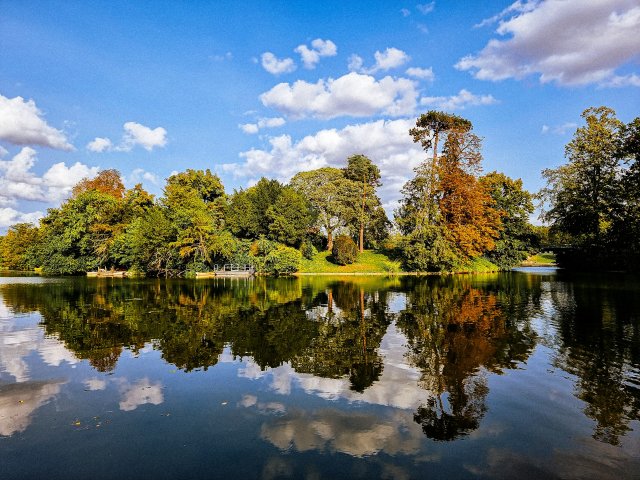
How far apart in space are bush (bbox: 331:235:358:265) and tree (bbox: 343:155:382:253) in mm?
6134

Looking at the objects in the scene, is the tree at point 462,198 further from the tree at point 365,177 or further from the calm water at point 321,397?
the calm water at point 321,397

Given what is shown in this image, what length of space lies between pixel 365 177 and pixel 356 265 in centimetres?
1562

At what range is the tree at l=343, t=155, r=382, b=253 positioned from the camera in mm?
59406

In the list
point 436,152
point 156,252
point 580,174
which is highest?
point 436,152

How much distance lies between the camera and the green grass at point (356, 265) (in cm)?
5191

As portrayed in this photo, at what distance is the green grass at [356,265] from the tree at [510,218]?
18.5m

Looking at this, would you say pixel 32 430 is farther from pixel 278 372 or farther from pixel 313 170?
pixel 313 170

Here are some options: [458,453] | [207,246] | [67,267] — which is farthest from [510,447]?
[67,267]

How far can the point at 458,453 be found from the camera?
21.7 ft

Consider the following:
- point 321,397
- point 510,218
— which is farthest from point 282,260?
point 321,397

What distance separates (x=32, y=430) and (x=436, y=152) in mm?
55067

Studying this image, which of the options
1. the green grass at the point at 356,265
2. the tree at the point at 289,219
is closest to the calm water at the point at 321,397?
the green grass at the point at 356,265

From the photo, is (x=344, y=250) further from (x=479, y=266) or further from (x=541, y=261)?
(x=541, y=261)

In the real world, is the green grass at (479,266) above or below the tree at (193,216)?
below
